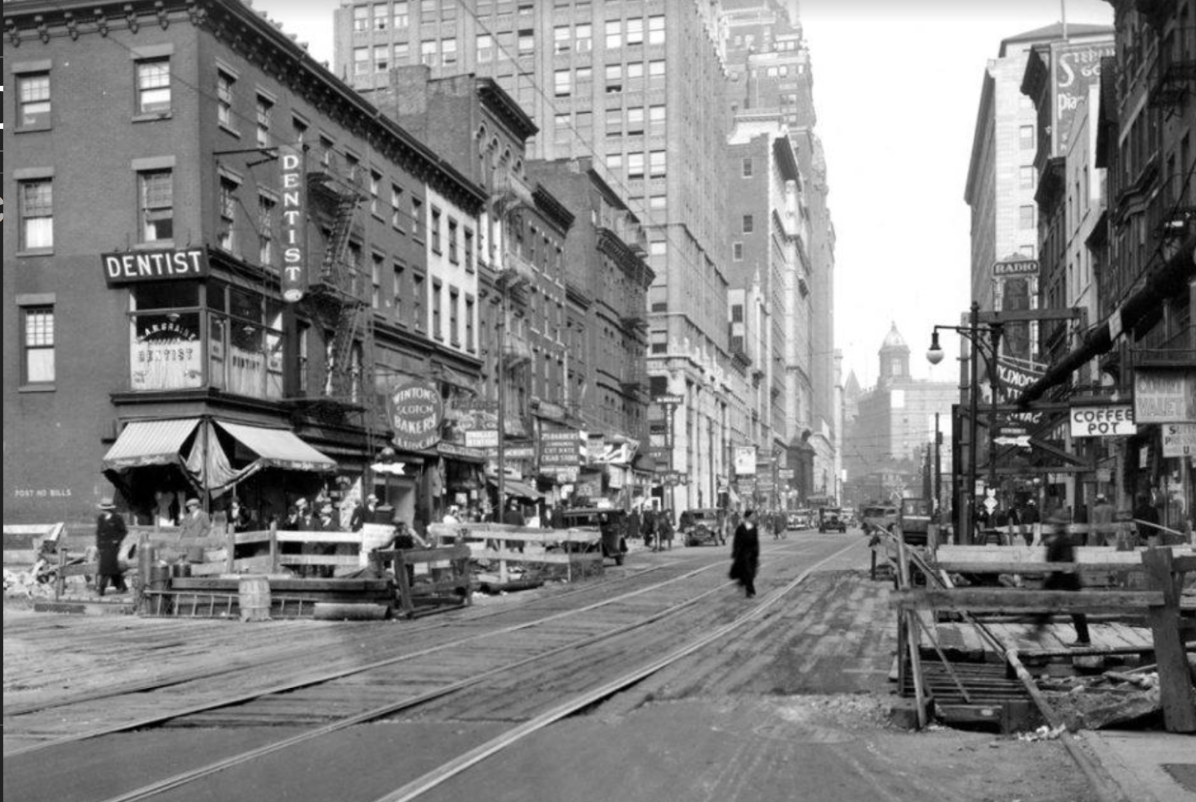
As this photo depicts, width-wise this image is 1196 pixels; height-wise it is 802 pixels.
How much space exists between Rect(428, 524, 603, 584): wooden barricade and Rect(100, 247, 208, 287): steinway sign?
8.67 metres

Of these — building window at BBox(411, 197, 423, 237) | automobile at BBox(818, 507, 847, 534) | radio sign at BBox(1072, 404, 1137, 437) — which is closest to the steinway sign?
building window at BBox(411, 197, 423, 237)

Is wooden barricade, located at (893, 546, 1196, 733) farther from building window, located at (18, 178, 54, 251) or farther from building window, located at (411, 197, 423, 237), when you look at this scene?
building window, located at (411, 197, 423, 237)

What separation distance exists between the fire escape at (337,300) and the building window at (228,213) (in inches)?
161

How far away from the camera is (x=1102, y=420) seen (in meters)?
25.7

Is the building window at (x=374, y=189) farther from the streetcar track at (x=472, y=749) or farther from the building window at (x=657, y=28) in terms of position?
the building window at (x=657, y=28)

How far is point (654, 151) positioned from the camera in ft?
327

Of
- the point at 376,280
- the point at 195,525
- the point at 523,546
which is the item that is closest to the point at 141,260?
the point at 195,525

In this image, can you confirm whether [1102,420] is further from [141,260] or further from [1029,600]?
[141,260]

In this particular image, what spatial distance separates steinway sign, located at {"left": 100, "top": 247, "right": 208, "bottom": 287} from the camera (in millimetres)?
30781

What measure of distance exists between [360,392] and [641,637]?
81.0 feet

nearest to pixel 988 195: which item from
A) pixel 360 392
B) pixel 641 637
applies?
pixel 360 392

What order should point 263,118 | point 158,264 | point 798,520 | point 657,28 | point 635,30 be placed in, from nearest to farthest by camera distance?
1. point 158,264
2. point 263,118
3. point 657,28
4. point 635,30
5. point 798,520

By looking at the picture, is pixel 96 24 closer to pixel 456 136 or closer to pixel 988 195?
pixel 456 136

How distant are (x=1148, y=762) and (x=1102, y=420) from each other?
1842cm
